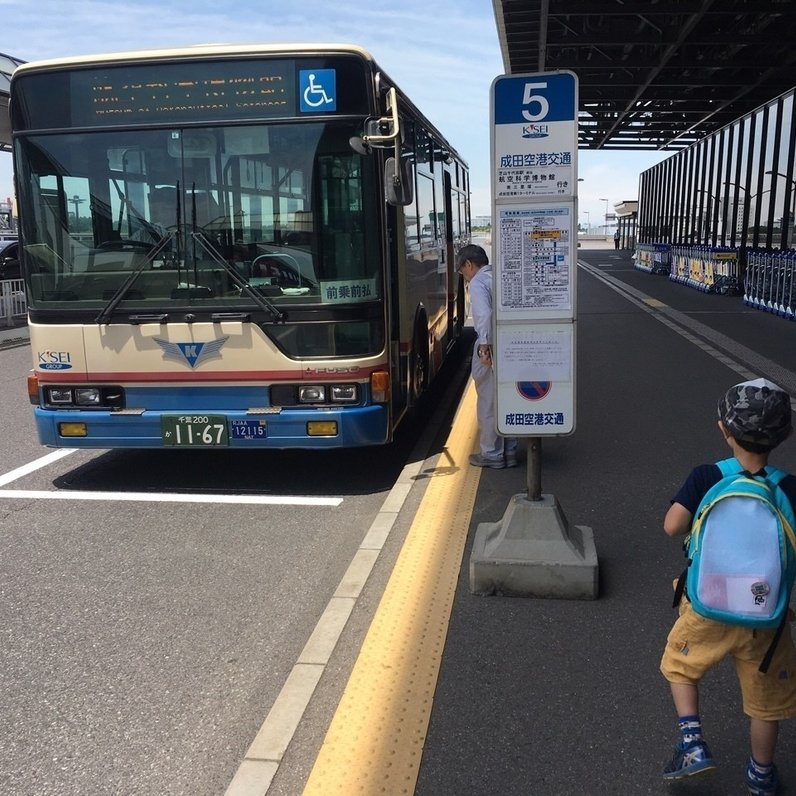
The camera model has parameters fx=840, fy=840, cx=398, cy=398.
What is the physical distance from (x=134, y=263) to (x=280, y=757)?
3.69m

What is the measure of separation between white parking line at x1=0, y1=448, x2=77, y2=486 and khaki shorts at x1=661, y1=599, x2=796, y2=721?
5.23 metres

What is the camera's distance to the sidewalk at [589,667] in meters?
2.74

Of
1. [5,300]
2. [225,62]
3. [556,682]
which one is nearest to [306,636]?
[556,682]

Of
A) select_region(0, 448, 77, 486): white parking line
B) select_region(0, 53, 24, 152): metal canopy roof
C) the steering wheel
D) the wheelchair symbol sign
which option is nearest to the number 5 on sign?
the wheelchair symbol sign

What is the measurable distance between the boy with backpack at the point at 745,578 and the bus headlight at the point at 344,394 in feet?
10.7

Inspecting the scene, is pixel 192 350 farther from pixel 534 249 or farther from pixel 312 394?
pixel 534 249

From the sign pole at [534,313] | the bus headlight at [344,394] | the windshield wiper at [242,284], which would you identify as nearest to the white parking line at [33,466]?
the windshield wiper at [242,284]

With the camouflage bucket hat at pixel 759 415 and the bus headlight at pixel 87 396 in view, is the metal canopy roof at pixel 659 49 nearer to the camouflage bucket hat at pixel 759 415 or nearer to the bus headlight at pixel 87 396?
the bus headlight at pixel 87 396

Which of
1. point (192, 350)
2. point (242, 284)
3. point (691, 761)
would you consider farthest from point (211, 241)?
point (691, 761)

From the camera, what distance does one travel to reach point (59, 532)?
201 inches

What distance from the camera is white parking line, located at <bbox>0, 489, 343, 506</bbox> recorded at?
223 inches

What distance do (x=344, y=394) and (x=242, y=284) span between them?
97cm

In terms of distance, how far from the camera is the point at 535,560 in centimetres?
399

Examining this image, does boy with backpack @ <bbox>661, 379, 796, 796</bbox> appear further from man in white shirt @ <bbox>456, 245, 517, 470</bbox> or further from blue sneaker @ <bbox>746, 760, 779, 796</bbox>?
man in white shirt @ <bbox>456, 245, 517, 470</bbox>
